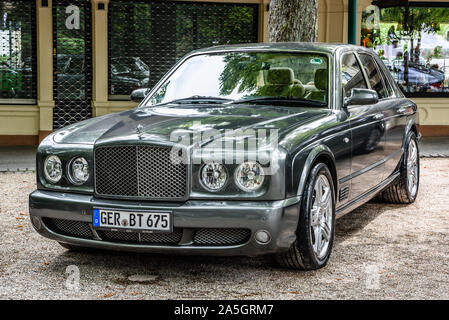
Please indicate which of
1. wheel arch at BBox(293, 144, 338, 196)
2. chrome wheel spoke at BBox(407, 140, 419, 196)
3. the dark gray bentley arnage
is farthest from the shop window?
wheel arch at BBox(293, 144, 338, 196)

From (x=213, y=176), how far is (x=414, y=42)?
11.7m

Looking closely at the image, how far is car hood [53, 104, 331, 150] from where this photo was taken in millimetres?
4895

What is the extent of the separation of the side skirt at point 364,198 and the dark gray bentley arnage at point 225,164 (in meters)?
0.03

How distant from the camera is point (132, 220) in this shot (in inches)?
186

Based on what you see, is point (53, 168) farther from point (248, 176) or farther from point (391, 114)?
point (391, 114)

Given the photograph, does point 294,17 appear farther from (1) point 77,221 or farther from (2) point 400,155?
(1) point 77,221

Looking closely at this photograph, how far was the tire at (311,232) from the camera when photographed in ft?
16.0

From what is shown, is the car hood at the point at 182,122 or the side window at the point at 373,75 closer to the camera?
the car hood at the point at 182,122

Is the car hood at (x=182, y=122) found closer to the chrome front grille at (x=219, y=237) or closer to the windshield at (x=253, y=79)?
the windshield at (x=253, y=79)

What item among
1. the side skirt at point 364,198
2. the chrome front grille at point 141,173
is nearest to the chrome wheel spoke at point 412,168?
the side skirt at point 364,198

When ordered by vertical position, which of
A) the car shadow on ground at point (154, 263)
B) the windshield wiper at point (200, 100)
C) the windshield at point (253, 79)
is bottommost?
the car shadow on ground at point (154, 263)

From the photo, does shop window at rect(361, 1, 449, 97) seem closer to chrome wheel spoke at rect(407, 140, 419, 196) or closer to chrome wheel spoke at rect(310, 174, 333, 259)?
chrome wheel spoke at rect(407, 140, 419, 196)

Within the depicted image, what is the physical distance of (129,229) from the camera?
4.74m

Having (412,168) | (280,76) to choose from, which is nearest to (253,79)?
(280,76)
